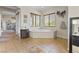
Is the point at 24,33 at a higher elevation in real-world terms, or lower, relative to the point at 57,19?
lower

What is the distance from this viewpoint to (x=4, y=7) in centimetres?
327

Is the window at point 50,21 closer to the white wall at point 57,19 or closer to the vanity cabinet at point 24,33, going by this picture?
the white wall at point 57,19

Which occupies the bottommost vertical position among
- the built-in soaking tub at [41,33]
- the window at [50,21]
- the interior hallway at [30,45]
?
the interior hallway at [30,45]

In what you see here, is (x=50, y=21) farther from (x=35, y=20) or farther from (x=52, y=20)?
(x=35, y=20)

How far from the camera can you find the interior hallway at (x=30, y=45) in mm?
3357

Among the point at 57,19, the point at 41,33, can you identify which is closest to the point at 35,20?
A: the point at 41,33

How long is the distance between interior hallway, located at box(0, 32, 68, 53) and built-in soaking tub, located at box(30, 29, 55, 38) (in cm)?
12

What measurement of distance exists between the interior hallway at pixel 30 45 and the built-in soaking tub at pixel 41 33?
0.12 metres

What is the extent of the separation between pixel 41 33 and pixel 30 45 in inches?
16.6

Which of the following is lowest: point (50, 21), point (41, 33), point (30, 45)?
point (30, 45)

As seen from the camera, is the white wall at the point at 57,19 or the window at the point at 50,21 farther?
the window at the point at 50,21

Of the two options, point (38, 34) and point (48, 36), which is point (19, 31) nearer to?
point (38, 34)

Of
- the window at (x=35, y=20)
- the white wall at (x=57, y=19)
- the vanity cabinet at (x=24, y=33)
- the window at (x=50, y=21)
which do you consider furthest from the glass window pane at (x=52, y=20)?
the vanity cabinet at (x=24, y=33)

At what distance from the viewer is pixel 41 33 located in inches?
139
